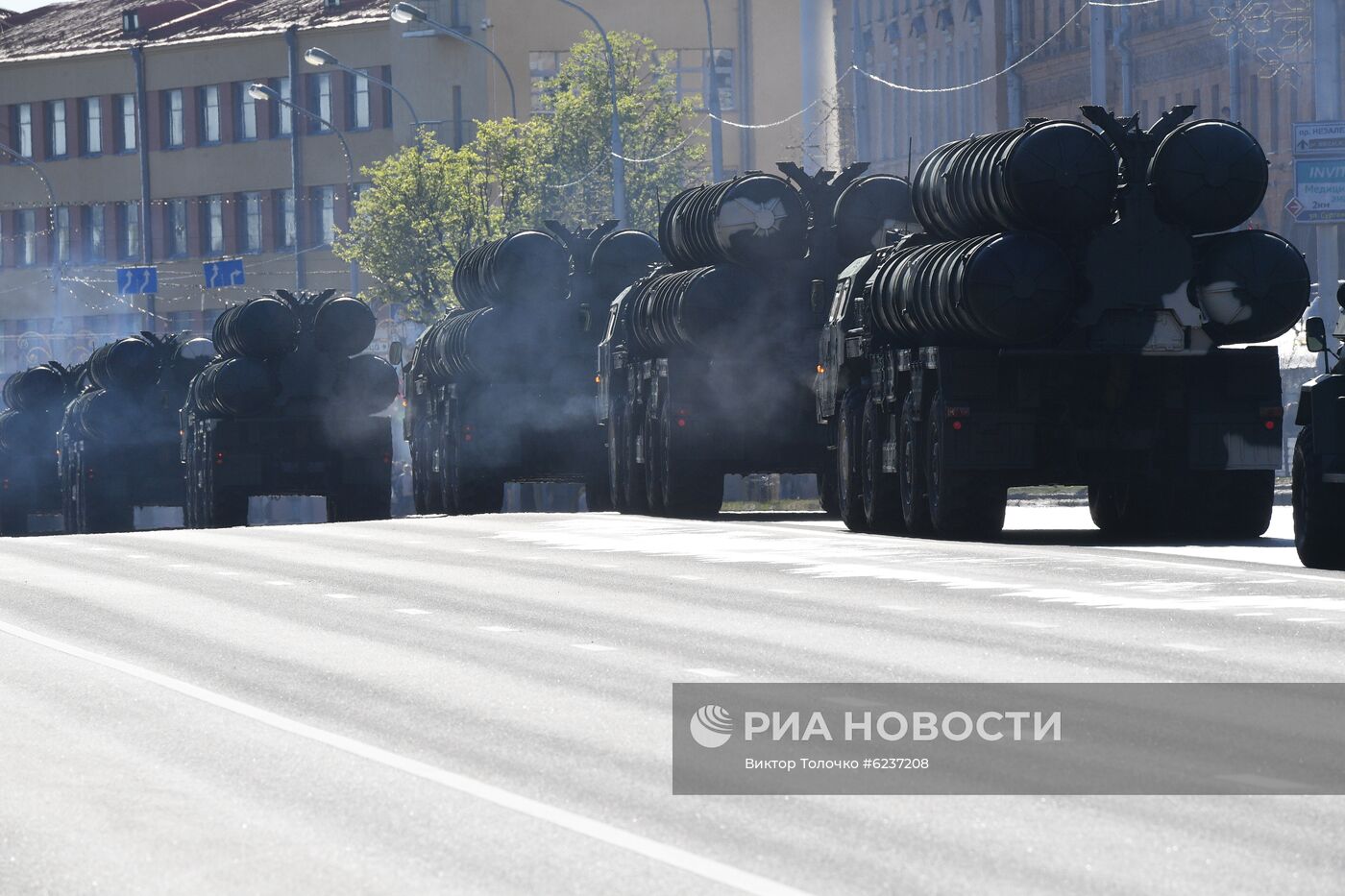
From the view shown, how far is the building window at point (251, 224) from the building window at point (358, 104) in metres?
5.79

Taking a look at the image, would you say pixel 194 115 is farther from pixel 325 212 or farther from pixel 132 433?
pixel 132 433

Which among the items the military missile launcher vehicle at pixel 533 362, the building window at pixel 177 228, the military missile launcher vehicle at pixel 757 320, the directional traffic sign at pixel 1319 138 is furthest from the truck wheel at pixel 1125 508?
the building window at pixel 177 228

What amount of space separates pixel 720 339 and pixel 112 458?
2131 centimetres

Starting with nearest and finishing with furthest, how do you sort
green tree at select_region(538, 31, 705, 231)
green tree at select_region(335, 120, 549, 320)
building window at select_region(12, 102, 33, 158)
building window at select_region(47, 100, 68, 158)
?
green tree at select_region(538, 31, 705, 231) → green tree at select_region(335, 120, 549, 320) → building window at select_region(47, 100, 68, 158) → building window at select_region(12, 102, 33, 158)

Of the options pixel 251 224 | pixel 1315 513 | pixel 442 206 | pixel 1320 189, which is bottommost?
pixel 1315 513

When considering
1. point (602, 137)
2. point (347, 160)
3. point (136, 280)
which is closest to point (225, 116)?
point (347, 160)

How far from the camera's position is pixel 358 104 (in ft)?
327

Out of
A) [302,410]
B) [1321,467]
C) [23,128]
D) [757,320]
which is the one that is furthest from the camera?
[23,128]

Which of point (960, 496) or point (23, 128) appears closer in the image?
point (960, 496)

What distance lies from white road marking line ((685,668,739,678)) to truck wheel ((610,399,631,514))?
71.7 ft

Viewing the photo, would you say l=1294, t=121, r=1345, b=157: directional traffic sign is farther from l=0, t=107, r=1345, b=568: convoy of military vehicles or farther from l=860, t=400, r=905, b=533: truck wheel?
l=860, t=400, r=905, b=533: truck wheel

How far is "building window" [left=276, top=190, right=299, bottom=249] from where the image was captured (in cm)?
10231

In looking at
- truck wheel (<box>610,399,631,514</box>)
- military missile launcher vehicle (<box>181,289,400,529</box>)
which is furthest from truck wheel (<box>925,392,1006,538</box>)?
military missile launcher vehicle (<box>181,289,400,529</box>)

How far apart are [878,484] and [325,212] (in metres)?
74.1
